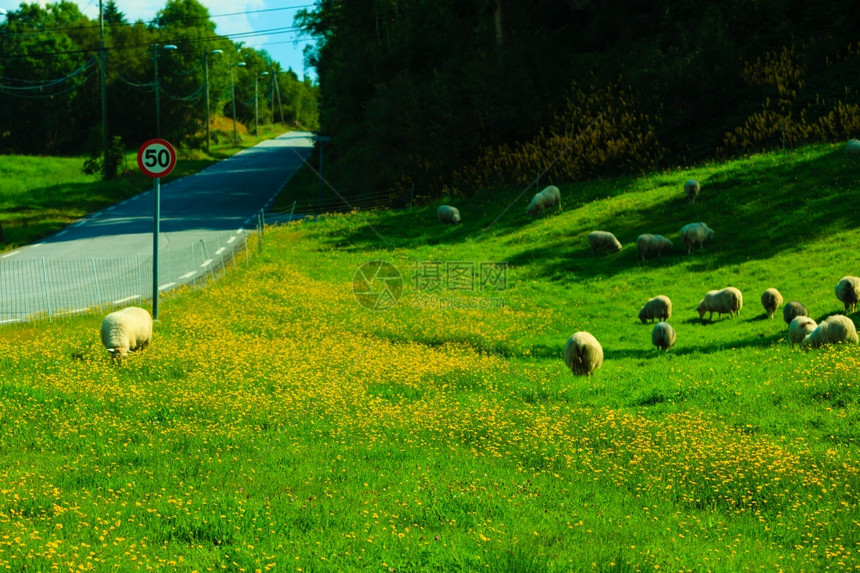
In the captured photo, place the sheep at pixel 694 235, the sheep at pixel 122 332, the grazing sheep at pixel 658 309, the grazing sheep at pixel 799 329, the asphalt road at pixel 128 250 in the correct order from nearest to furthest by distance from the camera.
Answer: the sheep at pixel 122 332, the grazing sheep at pixel 799 329, the grazing sheep at pixel 658 309, the asphalt road at pixel 128 250, the sheep at pixel 694 235

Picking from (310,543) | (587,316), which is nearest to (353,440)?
(310,543)

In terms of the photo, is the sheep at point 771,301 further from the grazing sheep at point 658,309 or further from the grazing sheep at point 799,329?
the grazing sheep at point 799,329

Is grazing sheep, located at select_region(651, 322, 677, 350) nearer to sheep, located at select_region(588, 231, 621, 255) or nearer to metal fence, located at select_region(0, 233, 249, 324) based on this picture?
sheep, located at select_region(588, 231, 621, 255)

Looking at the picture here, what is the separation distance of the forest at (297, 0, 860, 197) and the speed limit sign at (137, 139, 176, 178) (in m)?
22.8

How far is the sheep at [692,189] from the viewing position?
30078 mm

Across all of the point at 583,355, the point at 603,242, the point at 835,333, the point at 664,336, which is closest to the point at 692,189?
the point at 603,242

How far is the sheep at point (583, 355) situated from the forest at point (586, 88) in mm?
21744

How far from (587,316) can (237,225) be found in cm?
2347

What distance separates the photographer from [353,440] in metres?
11.5

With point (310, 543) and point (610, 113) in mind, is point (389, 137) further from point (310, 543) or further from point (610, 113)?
point (310, 543)

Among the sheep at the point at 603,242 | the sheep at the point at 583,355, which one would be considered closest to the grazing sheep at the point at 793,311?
the sheep at the point at 583,355

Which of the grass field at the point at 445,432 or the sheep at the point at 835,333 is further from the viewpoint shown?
the sheep at the point at 835,333

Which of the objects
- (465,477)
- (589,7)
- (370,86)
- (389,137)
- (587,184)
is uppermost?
(589,7)

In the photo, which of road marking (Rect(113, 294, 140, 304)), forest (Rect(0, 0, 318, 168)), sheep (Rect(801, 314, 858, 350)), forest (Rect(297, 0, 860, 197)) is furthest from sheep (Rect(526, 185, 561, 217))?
forest (Rect(0, 0, 318, 168))
